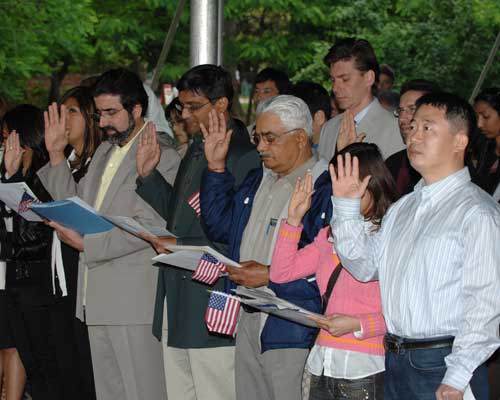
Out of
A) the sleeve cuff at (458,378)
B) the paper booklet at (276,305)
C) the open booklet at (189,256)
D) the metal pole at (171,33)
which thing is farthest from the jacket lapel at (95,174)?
the metal pole at (171,33)

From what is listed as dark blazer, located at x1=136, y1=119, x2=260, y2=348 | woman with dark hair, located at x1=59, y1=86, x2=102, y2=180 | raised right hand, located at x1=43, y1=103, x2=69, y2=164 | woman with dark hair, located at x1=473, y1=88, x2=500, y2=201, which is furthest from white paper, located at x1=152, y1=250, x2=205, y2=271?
woman with dark hair, located at x1=473, y1=88, x2=500, y2=201

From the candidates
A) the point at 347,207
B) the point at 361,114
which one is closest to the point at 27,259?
the point at 361,114

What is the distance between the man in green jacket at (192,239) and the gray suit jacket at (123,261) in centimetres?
21

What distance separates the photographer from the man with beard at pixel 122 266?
540 cm

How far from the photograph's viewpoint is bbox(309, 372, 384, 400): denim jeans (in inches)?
158

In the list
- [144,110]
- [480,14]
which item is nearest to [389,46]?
[480,14]

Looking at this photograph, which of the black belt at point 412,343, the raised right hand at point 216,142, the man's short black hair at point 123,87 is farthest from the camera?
the man's short black hair at point 123,87

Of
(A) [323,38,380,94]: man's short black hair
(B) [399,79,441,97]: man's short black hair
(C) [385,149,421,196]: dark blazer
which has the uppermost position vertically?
(A) [323,38,380,94]: man's short black hair

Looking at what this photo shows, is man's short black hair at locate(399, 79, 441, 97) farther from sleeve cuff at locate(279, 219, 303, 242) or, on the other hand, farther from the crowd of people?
sleeve cuff at locate(279, 219, 303, 242)

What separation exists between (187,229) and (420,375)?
6.50ft

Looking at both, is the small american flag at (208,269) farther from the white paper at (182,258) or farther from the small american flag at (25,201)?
the small american flag at (25,201)

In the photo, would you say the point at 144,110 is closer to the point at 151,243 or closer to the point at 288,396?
the point at 151,243

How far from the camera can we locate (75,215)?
5.16 metres

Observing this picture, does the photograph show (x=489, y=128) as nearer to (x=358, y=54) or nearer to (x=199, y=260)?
(x=358, y=54)
